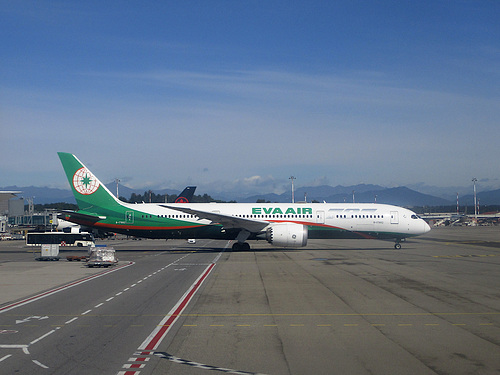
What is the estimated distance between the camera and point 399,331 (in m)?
13.4

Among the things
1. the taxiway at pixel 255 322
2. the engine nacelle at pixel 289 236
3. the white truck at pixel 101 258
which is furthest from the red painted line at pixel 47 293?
the engine nacelle at pixel 289 236

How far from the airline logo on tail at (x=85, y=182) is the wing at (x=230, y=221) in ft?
24.6

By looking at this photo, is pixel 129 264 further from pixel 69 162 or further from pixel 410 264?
pixel 410 264

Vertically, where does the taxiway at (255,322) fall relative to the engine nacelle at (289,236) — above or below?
below

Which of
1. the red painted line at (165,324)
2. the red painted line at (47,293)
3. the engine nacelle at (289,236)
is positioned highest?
the engine nacelle at (289,236)

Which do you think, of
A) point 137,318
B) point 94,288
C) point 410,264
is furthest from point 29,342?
point 410,264

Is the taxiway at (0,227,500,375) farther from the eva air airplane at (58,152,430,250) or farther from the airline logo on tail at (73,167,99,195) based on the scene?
the airline logo on tail at (73,167,99,195)

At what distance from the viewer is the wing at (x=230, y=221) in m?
42.2

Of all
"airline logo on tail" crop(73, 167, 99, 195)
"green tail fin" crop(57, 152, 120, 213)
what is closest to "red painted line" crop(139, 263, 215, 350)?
"green tail fin" crop(57, 152, 120, 213)

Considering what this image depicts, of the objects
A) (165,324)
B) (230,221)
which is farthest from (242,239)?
(165,324)

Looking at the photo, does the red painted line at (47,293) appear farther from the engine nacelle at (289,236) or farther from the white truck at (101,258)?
the engine nacelle at (289,236)

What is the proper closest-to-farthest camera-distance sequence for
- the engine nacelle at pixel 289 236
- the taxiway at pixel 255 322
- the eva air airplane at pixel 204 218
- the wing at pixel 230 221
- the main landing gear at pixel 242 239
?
the taxiway at pixel 255 322
the engine nacelle at pixel 289 236
the wing at pixel 230 221
the eva air airplane at pixel 204 218
the main landing gear at pixel 242 239

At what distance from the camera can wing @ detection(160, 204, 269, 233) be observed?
139ft

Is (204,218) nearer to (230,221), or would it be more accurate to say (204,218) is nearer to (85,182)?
(230,221)
